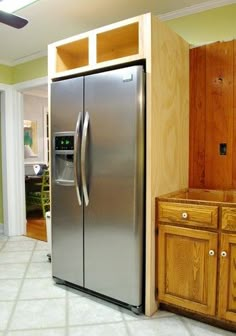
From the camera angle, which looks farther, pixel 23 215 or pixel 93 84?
pixel 23 215

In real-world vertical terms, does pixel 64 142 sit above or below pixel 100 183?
above

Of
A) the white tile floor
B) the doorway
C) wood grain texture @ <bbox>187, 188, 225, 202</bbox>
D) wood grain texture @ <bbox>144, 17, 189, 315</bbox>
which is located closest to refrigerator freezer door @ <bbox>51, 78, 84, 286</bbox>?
the white tile floor

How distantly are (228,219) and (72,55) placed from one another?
6.57ft

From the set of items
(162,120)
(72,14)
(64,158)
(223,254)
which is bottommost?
(223,254)

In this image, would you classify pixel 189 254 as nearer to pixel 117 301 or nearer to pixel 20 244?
pixel 117 301

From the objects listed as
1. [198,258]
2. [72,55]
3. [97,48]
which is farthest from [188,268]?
[72,55]

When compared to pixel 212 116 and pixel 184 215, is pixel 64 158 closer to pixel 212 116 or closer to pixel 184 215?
pixel 184 215

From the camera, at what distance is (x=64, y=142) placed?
8.03 feet

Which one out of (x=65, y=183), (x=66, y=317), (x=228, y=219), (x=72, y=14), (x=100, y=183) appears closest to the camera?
(x=228, y=219)

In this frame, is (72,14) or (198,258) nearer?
(198,258)

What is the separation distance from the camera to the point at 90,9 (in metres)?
2.54

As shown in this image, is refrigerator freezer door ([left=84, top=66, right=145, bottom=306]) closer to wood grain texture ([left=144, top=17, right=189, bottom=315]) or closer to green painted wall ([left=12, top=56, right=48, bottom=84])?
wood grain texture ([left=144, top=17, right=189, bottom=315])

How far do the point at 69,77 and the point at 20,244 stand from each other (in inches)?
94.3

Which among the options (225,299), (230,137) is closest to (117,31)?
(230,137)
